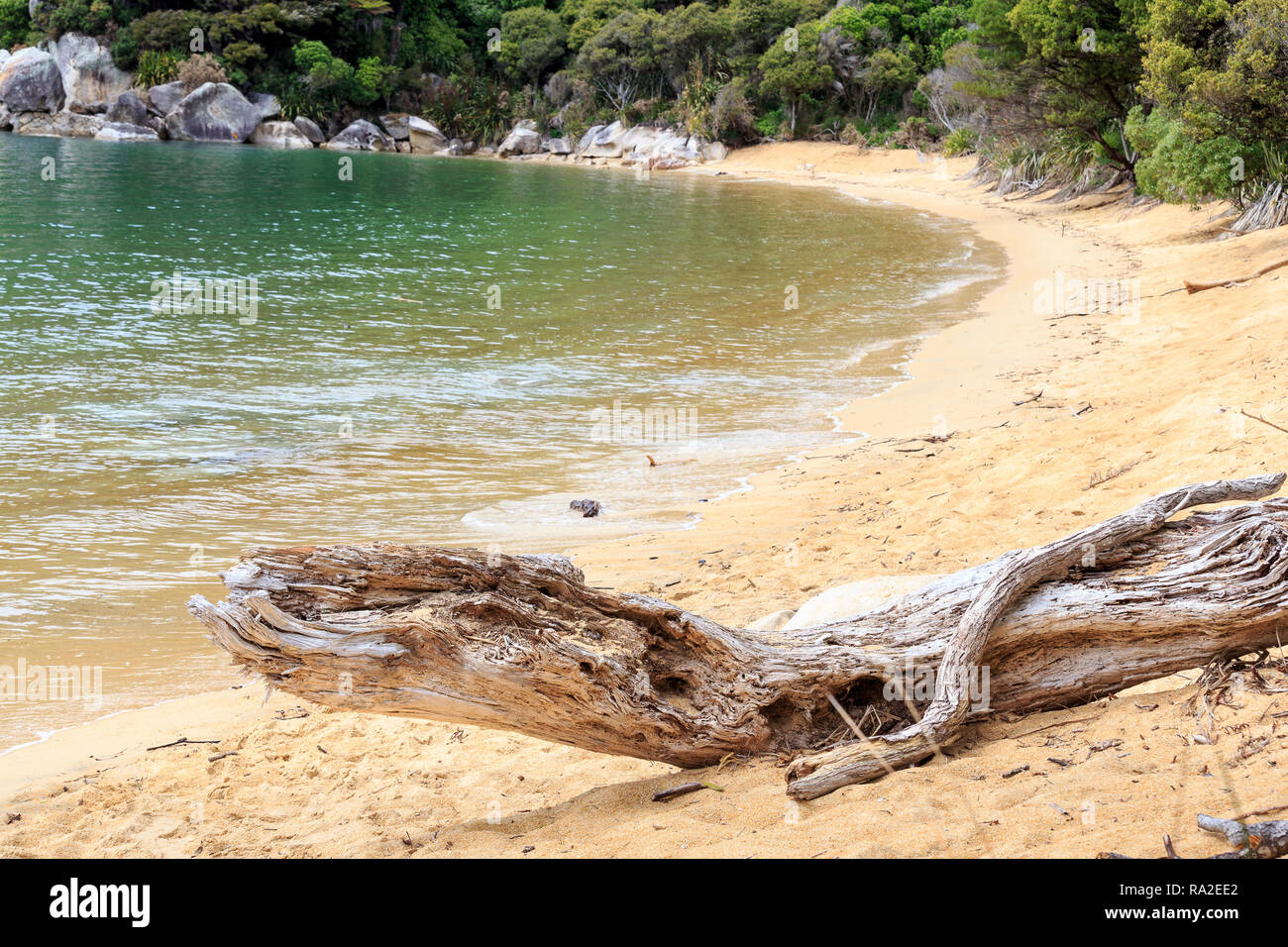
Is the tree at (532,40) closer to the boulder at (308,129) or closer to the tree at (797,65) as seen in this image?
the boulder at (308,129)

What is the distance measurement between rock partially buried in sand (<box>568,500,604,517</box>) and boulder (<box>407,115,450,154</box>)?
248 feet

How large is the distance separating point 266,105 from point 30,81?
615 inches

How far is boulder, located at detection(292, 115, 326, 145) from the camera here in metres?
73.4

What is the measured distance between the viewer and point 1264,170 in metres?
20.0

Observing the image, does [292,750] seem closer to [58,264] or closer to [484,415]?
[484,415]

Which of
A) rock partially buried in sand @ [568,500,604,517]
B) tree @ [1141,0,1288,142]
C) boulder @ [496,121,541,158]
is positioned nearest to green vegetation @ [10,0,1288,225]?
tree @ [1141,0,1288,142]

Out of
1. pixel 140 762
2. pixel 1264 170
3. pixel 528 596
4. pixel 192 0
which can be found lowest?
pixel 140 762

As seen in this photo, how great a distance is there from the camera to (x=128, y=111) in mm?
68938

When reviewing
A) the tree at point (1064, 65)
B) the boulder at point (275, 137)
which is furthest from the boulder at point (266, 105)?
the tree at point (1064, 65)

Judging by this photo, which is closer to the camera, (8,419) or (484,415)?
(8,419)

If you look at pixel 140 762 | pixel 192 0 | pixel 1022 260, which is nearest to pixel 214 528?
pixel 140 762

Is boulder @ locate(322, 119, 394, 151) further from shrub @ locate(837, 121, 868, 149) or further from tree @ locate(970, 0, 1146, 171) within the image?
tree @ locate(970, 0, 1146, 171)
